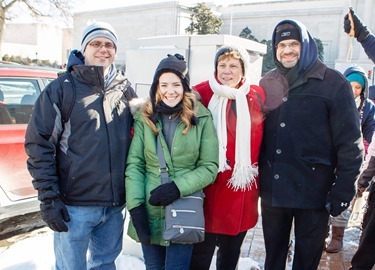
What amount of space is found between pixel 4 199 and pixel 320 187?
3.24m

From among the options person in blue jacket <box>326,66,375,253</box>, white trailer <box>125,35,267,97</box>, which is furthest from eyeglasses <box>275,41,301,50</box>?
person in blue jacket <box>326,66,375,253</box>

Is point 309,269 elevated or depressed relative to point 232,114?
depressed

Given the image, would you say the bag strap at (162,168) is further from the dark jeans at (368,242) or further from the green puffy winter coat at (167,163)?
the dark jeans at (368,242)

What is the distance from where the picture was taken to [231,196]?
254 centimetres

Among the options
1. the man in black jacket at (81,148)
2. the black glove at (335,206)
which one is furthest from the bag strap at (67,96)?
the black glove at (335,206)

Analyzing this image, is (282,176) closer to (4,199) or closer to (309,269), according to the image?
(309,269)

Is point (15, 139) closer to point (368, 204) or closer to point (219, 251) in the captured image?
point (219, 251)

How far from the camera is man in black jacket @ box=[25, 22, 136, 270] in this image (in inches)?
84.4

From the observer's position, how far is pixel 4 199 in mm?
3920

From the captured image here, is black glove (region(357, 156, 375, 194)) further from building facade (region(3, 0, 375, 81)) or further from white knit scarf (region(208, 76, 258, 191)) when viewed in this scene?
building facade (region(3, 0, 375, 81))

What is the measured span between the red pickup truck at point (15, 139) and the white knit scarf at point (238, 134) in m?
2.56

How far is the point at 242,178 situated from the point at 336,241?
6.52 ft

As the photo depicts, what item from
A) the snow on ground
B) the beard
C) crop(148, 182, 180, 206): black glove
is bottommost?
the snow on ground

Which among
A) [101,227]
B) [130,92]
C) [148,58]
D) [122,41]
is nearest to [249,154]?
[130,92]
